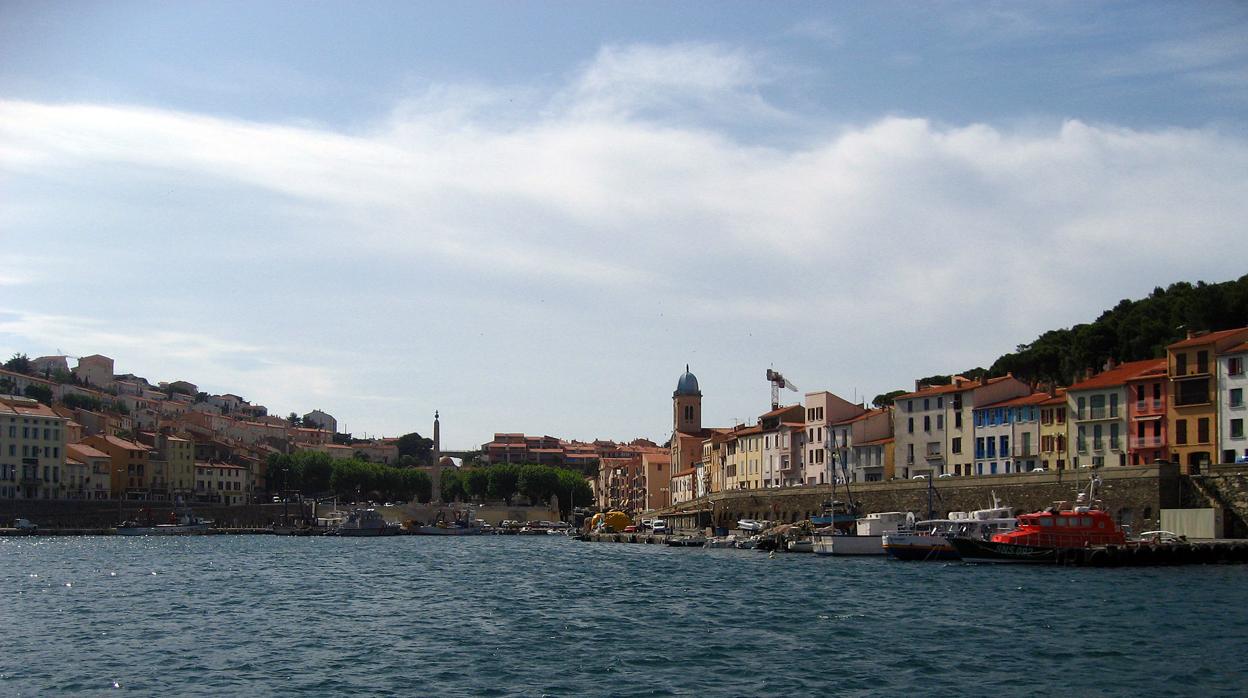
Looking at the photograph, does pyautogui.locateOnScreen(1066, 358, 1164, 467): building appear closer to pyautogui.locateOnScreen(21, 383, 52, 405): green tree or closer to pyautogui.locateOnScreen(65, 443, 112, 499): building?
pyautogui.locateOnScreen(65, 443, 112, 499): building

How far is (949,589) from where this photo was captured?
4697cm

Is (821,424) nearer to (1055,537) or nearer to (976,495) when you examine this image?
(976,495)

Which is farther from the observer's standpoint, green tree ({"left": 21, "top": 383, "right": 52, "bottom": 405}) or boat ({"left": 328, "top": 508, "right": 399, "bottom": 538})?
green tree ({"left": 21, "top": 383, "right": 52, "bottom": 405})

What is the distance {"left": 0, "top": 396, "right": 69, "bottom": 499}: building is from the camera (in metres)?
129

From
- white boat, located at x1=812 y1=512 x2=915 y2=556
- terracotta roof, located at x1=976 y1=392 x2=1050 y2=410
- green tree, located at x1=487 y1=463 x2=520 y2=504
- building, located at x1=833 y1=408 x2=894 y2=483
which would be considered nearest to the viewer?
white boat, located at x1=812 y1=512 x2=915 y2=556

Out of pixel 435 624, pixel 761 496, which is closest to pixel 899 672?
pixel 435 624

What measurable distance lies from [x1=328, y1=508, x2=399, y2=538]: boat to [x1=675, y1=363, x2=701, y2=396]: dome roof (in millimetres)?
40067

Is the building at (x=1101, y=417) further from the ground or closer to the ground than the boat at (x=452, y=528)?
further from the ground

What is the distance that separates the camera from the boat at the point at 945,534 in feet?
203

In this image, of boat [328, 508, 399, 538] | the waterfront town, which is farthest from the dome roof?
boat [328, 508, 399, 538]

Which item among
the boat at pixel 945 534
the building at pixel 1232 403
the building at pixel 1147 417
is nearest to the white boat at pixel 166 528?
the boat at pixel 945 534

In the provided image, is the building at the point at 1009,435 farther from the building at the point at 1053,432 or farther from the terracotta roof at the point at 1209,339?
the terracotta roof at the point at 1209,339

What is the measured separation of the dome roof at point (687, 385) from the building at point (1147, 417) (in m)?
84.3

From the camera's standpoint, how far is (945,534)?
6294cm
